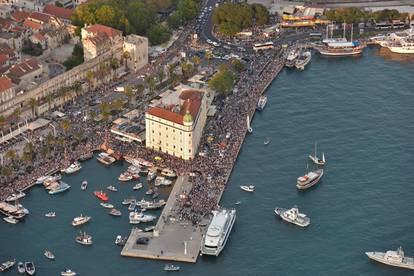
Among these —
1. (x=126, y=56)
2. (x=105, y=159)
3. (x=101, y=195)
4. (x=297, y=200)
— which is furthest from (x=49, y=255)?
(x=126, y=56)

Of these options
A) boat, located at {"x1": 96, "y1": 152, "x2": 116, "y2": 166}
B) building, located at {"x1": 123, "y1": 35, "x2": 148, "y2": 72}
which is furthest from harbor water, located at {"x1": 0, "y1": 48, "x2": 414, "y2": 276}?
building, located at {"x1": 123, "y1": 35, "x2": 148, "y2": 72}

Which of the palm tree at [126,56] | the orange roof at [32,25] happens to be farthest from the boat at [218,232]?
the orange roof at [32,25]

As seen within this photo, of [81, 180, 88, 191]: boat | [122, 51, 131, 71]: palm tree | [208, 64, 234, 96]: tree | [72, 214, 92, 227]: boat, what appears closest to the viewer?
[72, 214, 92, 227]: boat

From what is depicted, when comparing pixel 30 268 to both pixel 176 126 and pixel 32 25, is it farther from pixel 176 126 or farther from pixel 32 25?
pixel 32 25

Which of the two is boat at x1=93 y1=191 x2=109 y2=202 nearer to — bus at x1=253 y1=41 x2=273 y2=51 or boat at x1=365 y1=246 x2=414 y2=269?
boat at x1=365 y1=246 x2=414 y2=269

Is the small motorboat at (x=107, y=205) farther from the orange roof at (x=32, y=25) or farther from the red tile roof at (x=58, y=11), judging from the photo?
the red tile roof at (x=58, y=11)

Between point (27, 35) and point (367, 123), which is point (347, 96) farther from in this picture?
point (27, 35)

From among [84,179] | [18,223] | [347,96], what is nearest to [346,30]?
[347,96]
